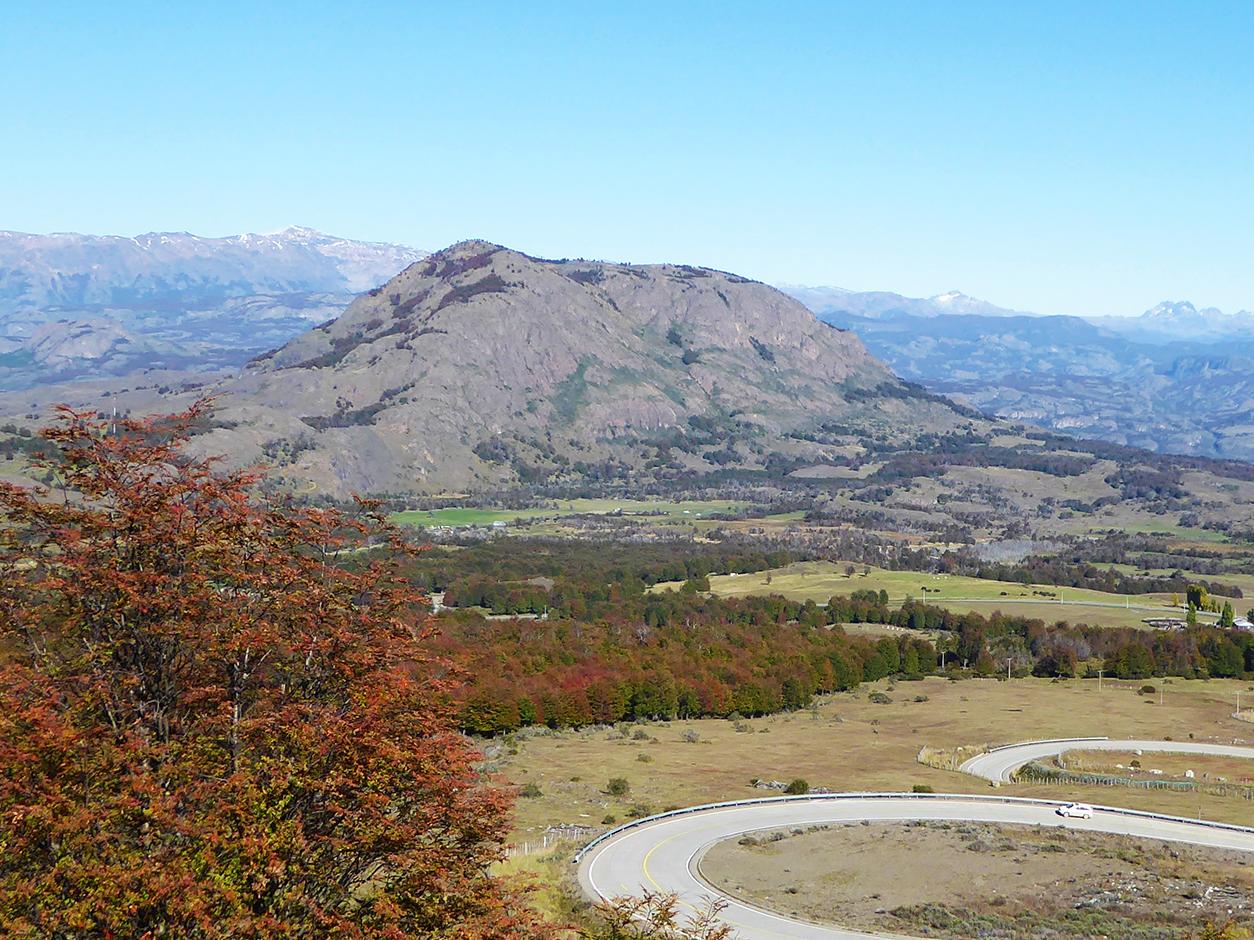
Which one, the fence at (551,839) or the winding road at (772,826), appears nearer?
the winding road at (772,826)

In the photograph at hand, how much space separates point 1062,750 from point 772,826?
42.6 metres

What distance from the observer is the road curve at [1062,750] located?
101188 mm

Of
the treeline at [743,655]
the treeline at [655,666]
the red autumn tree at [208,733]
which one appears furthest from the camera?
the treeline at [743,655]

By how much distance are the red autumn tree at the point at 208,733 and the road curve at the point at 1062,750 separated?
80941mm

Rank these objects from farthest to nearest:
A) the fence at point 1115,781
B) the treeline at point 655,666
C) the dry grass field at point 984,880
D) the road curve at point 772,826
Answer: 1. the treeline at point 655,666
2. the fence at point 1115,781
3. the road curve at point 772,826
4. the dry grass field at point 984,880

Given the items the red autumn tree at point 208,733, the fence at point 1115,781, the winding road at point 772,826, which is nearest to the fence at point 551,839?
the winding road at point 772,826

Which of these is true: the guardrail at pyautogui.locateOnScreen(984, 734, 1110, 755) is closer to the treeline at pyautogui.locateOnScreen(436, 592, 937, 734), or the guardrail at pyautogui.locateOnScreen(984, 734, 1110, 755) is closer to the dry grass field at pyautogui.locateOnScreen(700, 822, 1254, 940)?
the treeline at pyautogui.locateOnScreen(436, 592, 937, 734)

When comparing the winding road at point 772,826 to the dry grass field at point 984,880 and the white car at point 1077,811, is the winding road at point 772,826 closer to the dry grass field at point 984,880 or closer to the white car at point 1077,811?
the white car at point 1077,811

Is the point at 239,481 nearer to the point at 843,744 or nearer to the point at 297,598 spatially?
the point at 297,598

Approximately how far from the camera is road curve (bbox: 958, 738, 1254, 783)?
101 m

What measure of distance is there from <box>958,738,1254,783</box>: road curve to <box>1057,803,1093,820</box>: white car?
18239mm

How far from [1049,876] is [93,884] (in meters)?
56.4

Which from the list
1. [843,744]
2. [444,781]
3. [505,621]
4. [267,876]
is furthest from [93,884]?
[505,621]

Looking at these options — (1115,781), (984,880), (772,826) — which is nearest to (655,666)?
(1115,781)
